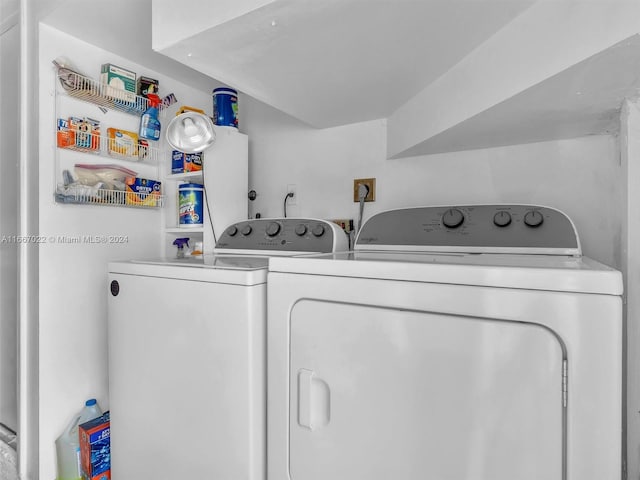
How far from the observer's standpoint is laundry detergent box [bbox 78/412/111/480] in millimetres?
1735

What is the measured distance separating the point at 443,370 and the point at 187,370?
0.85 m

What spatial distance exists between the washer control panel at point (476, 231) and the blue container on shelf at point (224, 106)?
3.74 ft

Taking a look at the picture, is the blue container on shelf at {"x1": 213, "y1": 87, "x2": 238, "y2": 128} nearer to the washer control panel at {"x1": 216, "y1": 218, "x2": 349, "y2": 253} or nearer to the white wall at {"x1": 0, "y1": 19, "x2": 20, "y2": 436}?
the washer control panel at {"x1": 216, "y1": 218, "x2": 349, "y2": 253}

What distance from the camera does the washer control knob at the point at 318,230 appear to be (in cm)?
170

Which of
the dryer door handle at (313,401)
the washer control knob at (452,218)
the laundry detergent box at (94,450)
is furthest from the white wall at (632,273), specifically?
the laundry detergent box at (94,450)

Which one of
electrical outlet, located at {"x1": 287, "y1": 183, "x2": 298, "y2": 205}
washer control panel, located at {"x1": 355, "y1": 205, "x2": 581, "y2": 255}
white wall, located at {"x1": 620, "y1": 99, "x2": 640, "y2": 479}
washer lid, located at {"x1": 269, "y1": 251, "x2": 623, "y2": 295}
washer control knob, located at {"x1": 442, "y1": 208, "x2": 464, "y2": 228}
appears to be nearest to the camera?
A: washer lid, located at {"x1": 269, "y1": 251, "x2": 623, "y2": 295}

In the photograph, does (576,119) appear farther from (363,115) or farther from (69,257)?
(69,257)

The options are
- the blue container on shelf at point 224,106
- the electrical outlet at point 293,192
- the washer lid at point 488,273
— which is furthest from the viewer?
the electrical outlet at point 293,192

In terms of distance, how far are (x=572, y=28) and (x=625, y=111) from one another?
0.45m

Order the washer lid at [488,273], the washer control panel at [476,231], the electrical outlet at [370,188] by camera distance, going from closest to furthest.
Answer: the washer lid at [488,273]
the washer control panel at [476,231]
the electrical outlet at [370,188]

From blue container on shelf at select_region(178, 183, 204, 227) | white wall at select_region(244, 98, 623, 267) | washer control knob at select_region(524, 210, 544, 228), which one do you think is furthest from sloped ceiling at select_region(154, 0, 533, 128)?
blue container on shelf at select_region(178, 183, 204, 227)

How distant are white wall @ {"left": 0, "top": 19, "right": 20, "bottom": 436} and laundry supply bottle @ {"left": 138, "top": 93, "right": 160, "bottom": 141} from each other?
0.67 meters

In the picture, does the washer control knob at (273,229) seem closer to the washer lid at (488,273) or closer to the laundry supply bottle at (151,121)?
the washer lid at (488,273)

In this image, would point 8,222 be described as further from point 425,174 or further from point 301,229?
point 425,174
